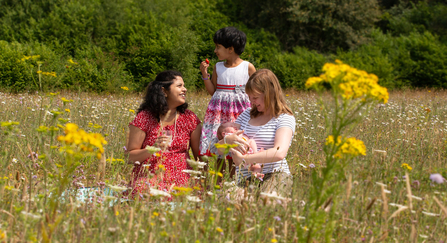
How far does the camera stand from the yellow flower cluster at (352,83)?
5.40 ft

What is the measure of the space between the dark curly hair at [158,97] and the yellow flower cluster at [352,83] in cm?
214

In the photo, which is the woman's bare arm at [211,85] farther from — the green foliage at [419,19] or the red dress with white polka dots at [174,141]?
the green foliage at [419,19]

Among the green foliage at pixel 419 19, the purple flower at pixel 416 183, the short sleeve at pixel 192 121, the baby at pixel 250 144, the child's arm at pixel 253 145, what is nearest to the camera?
the purple flower at pixel 416 183

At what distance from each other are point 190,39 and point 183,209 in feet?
48.0

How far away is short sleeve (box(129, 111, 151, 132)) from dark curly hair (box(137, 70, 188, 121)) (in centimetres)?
6

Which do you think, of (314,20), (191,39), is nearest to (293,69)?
(191,39)

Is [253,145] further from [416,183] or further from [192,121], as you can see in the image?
[416,183]

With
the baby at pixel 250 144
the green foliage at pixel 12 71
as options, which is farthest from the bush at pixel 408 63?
the baby at pixel 250 144

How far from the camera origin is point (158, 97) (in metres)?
3.63

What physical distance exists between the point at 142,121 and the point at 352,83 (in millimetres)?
2332

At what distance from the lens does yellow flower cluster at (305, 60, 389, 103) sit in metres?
1.65

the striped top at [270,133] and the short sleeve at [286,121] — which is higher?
the short sleeve at [286,121]

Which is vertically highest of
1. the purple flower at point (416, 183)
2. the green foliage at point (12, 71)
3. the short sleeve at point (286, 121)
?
the short sleeve at point (286, 121)

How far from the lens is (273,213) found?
7.25 ft
